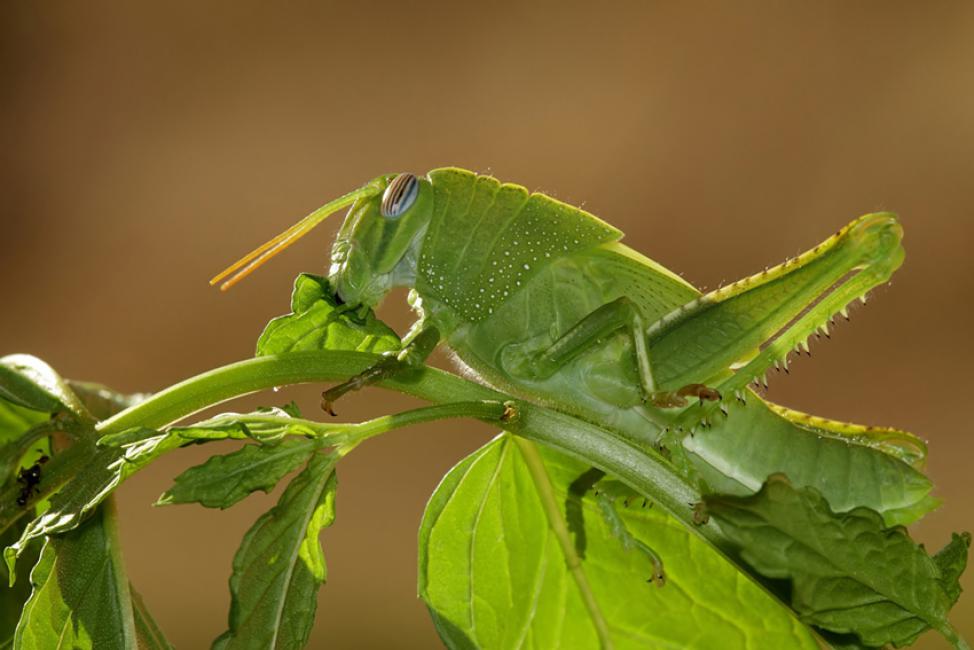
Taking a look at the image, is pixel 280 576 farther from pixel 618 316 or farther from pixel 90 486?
pixel 618 316

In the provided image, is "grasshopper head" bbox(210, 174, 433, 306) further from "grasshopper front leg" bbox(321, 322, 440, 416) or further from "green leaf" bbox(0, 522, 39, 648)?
"green leaf" bbox(0, 522, 39, 648)

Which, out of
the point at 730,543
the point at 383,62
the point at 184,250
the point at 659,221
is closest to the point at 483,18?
the point at 383,62

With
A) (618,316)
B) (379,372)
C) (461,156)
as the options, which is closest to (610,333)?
(618,316)

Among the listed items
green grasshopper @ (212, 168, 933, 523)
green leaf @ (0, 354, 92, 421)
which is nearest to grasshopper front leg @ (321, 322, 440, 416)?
green grasshopper @ (212, 168, 933, 523)

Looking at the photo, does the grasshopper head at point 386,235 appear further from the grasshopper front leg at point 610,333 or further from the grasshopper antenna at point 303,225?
the grasshopper front leg at point 610,333

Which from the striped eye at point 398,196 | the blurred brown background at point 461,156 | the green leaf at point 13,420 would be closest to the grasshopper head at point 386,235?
the striped eye at point 398,196
